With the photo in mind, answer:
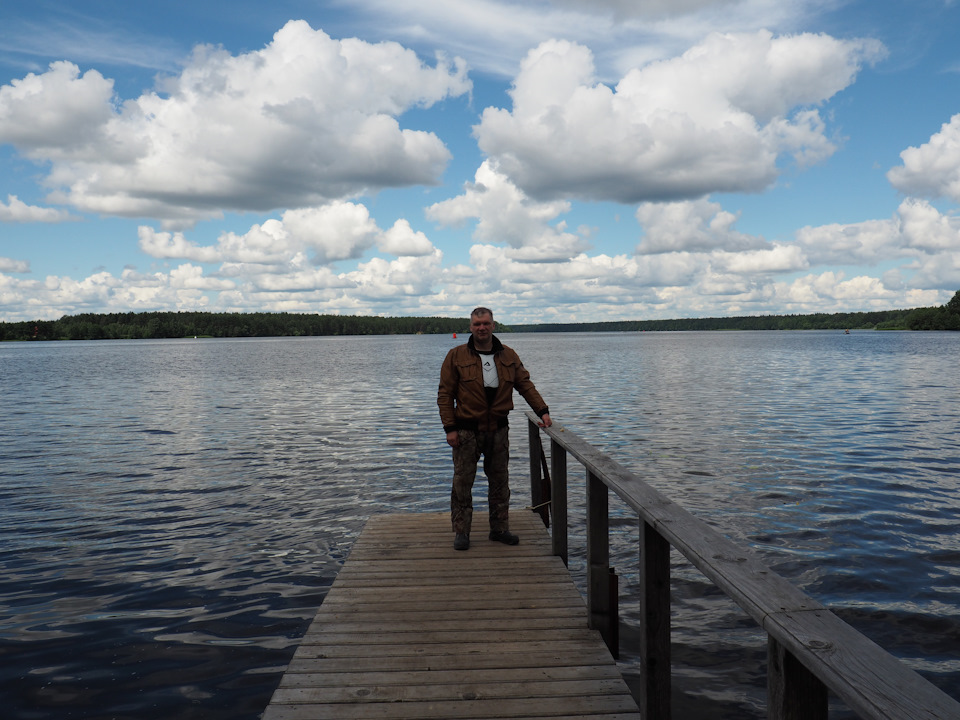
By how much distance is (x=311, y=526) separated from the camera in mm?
9922

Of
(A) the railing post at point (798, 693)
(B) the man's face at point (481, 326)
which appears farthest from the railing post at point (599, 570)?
(A) the railing post at point (798, 693)

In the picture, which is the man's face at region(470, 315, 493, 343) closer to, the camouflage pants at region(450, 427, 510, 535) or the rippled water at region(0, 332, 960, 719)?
the camouflage pants at region(450, 427, 510, 535)

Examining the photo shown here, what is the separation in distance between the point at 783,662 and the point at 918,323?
19536cm

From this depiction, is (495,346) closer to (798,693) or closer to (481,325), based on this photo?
(481,325)

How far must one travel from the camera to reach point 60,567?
26.6ft

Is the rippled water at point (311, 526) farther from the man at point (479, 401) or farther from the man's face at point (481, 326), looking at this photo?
the man's face at point (481, 326)

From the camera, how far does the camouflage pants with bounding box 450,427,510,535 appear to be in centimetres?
661

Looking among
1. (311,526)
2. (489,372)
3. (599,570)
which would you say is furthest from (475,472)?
(311,526)

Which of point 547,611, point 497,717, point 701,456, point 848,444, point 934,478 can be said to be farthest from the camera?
point 848,444

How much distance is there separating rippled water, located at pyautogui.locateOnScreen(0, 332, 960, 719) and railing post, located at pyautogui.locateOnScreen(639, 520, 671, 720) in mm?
1740

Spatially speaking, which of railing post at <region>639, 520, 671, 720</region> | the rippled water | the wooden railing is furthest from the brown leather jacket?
railing post at <region>639, 520, 671, 720</region>

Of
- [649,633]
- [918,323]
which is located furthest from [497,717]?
[918,323]

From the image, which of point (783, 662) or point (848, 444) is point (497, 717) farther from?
point (848, 444)

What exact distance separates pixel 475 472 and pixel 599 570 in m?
2.03
